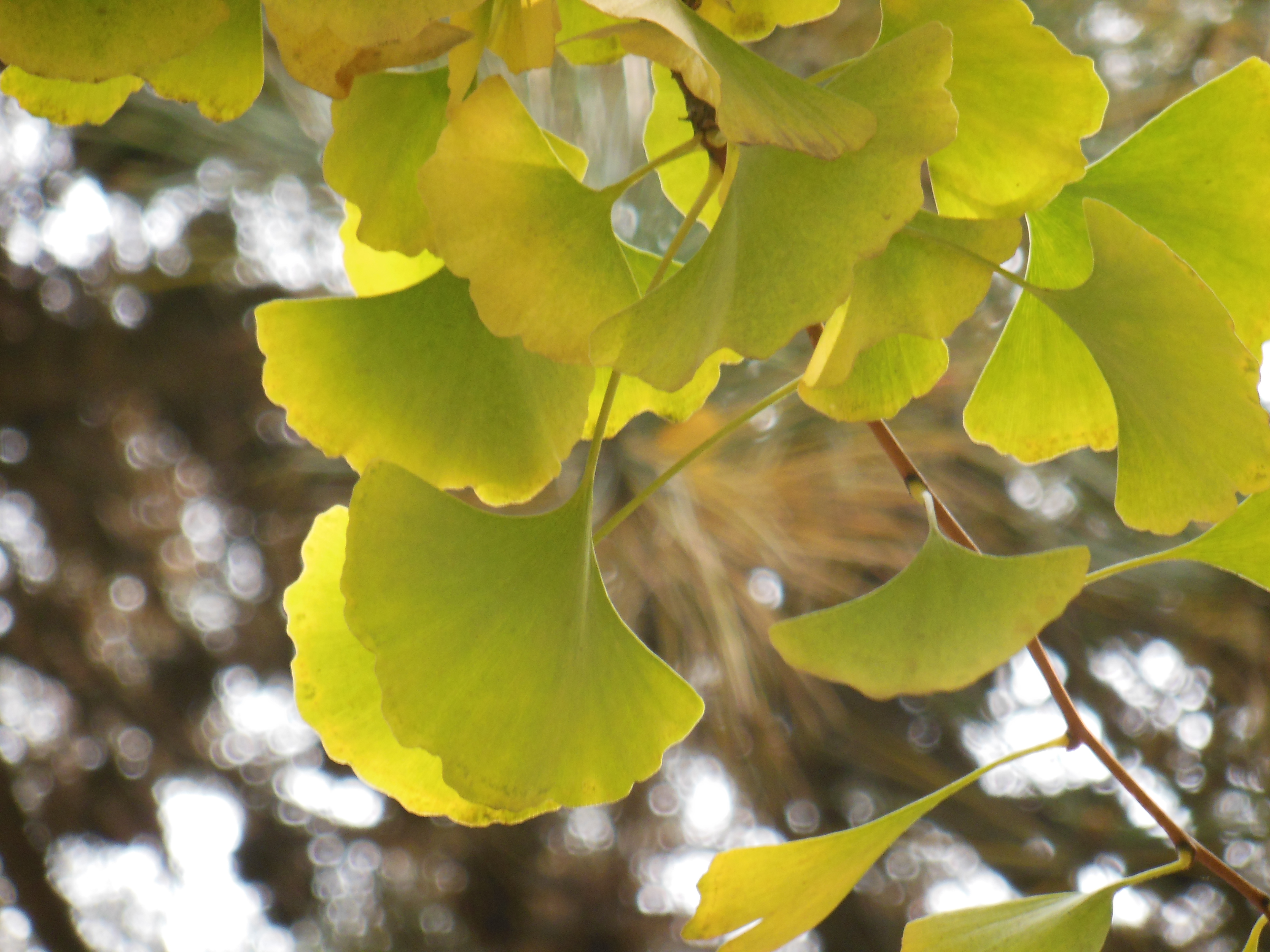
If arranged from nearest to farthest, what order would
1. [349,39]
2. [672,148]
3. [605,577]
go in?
[349,39] → [672,148] → [605,577]

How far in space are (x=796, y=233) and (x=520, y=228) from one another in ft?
0.14

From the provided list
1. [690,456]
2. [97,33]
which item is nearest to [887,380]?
[690,456]

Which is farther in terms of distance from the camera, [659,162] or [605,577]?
[605,577]

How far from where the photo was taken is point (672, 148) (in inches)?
9.4

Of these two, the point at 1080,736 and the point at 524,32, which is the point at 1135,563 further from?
the point at 524,32

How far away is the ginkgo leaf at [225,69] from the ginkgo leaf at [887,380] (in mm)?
117

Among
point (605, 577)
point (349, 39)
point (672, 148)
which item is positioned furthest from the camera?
point (605, 577)

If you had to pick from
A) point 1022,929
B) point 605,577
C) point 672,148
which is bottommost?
point 605,577

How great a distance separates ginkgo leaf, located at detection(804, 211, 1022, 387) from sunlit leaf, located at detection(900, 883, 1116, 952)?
12 centimetres

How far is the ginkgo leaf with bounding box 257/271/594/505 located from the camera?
0.19 meters

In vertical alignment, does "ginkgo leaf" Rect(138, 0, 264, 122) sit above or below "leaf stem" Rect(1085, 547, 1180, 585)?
above

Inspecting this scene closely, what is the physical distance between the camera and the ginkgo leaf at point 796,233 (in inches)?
5.3

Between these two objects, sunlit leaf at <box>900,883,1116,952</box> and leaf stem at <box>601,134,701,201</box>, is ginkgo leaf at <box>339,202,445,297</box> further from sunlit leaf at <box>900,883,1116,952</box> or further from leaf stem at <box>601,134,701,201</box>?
sunlit leaf at <box>900,883,1116,952</box>

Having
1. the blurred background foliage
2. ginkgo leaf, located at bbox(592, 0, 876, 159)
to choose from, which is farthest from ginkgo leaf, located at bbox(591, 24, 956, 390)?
the blurred background foliage
